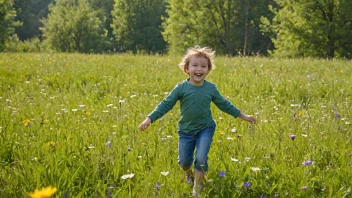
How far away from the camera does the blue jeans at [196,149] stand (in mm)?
3078

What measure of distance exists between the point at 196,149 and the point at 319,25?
27648 mm

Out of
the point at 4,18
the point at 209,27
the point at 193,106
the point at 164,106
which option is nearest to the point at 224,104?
the point at 193,106

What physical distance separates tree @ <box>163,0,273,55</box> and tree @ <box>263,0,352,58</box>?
10.4 meters

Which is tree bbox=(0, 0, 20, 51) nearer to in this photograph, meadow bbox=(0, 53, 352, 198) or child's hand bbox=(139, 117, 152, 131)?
meadow bbox=(0, 53, 352, 198)

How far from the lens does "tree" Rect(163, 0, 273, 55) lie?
131 ft

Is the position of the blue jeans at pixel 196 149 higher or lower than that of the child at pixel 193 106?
lower

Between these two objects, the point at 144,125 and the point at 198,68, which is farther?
the point at 198,68

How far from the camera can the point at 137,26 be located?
179 ft

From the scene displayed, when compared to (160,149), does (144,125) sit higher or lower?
higher

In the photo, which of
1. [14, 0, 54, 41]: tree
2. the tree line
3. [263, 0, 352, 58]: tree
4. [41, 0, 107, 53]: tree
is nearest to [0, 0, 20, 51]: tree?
the tree line

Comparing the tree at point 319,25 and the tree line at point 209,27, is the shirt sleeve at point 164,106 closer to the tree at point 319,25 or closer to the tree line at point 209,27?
the tree line at point 209,27

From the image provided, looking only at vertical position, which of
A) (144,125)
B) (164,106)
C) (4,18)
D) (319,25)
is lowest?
(144,125)

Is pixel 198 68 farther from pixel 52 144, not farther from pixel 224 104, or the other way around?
pixel 52 144

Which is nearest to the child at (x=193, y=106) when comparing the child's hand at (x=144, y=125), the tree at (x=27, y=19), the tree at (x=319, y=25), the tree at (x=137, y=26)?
the child's hand at (x=144, y=125)
